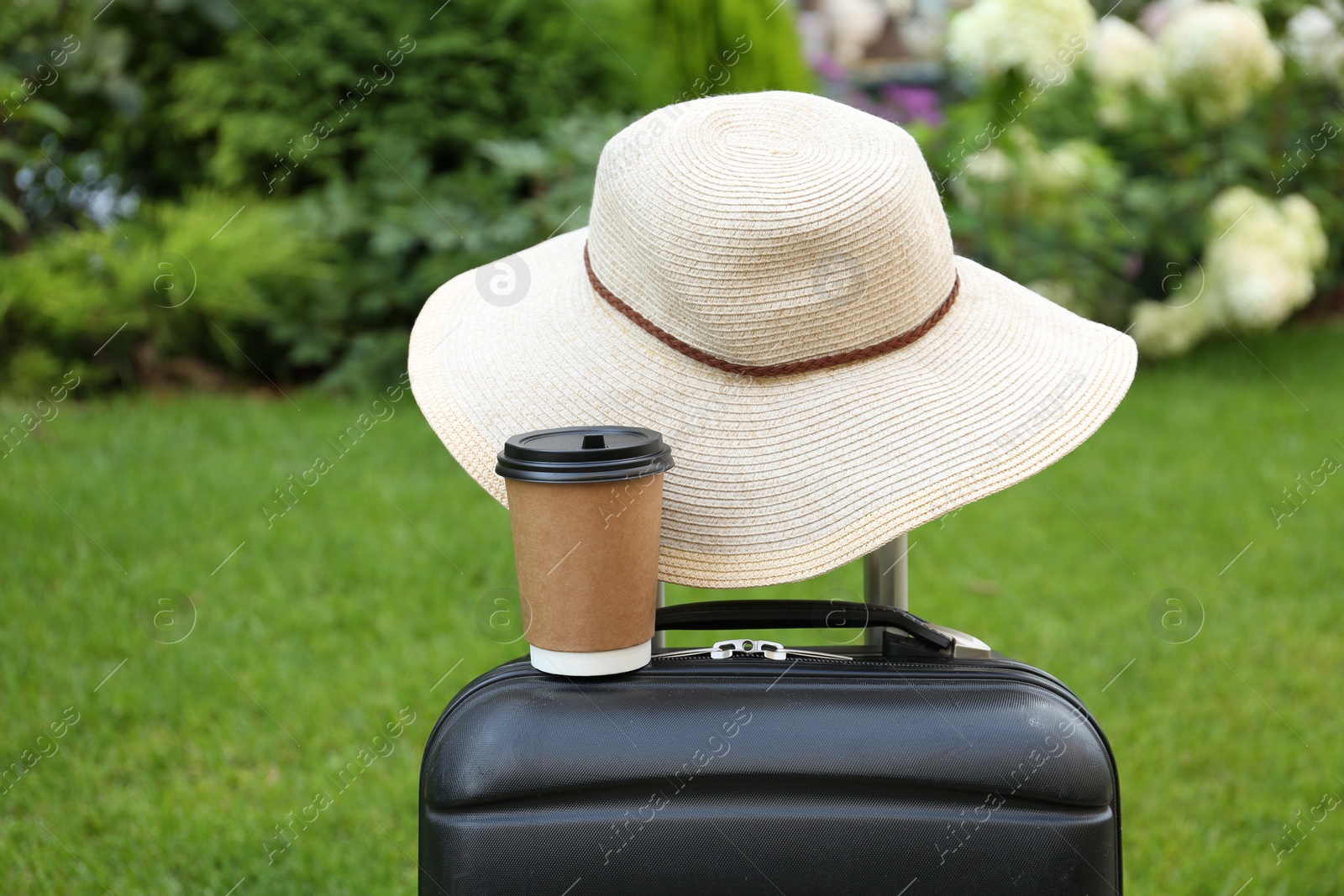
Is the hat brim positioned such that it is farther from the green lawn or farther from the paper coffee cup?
the green lawn

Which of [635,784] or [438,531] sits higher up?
[635,784]

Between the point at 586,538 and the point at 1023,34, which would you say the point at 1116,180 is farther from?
the point at 586,538

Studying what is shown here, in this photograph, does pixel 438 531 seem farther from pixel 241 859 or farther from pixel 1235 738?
pixel 1235 738

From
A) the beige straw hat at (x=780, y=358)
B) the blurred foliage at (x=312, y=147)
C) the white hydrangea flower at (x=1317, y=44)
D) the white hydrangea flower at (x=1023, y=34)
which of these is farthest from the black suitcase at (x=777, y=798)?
the white hydrangea flower at (x=1317, y=44)

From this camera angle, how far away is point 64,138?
497cm

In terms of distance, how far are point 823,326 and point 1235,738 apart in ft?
5.88

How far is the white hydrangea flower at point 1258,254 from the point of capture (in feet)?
15.5

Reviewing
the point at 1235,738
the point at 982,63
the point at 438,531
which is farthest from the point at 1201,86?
the point at 438,531

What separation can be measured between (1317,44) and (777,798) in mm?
5060

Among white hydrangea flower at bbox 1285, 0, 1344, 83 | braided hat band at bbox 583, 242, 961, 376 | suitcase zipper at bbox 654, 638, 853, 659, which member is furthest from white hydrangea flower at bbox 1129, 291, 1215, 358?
suitcase zipper at bbox 654, 638, 853, 659

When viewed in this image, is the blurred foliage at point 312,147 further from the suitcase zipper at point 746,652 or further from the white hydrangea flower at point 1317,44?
the suitcase zipper at point 746,652

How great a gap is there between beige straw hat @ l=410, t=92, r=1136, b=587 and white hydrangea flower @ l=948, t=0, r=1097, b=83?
287 centimetres

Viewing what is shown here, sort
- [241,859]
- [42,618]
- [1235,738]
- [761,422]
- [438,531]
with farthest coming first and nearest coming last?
[438,531] < [42,618] < [1235,738] < [241,859] < [761,422]

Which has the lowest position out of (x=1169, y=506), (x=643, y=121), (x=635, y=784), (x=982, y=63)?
(x=1169, y=506)
